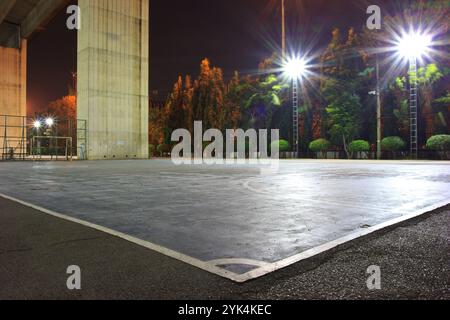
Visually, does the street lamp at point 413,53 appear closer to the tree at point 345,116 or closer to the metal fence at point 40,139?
the tree at point 345,116

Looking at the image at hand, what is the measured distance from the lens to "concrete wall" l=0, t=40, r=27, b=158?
4825 cm

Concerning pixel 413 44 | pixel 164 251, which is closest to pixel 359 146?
pixel 413 44

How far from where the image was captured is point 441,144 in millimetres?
30172

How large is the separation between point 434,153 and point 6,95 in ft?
158

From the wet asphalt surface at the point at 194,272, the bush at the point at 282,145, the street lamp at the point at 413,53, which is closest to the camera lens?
the wet asphalt surface at the point at 194,272

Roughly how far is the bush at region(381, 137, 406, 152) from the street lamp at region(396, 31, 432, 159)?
115cm

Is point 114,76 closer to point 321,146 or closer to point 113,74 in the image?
point 113,74

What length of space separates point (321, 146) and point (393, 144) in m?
7.44

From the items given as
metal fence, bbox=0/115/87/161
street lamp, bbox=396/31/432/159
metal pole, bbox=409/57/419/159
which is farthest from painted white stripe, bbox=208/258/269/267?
metal pole, bbox=409/57/419/159

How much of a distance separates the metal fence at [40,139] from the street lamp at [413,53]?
26.5 metres

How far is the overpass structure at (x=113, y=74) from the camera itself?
3288 centimetres

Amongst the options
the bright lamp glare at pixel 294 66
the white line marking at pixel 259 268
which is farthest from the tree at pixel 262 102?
the white line marking at pixel 259 268

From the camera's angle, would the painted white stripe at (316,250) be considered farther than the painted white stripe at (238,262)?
No
